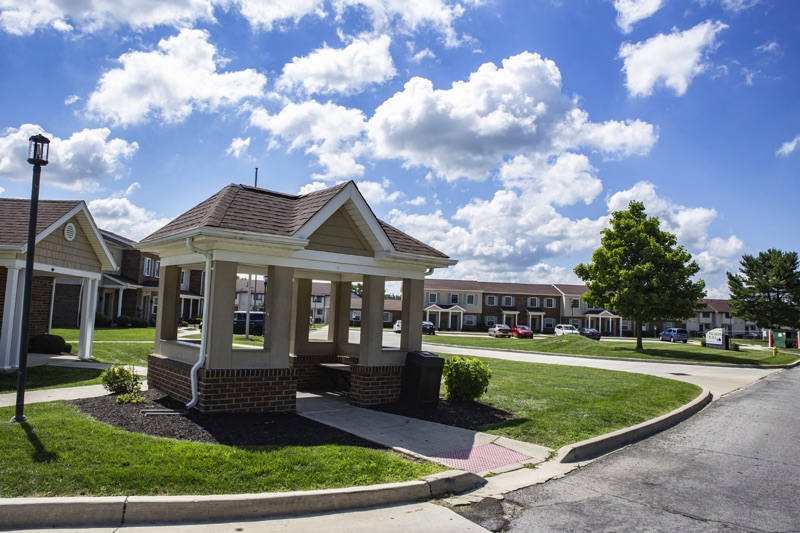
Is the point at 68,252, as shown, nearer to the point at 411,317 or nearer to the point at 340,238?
the point at 340,238

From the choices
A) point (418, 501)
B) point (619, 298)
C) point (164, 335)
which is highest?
point (619, 298)

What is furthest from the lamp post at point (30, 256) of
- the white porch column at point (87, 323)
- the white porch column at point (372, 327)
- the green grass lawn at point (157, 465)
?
the white porch column at point (87, 323)

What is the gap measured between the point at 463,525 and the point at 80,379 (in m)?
11.1

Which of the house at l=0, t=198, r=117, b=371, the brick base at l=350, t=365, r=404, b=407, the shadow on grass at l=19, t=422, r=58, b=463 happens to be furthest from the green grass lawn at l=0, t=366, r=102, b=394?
the brick base at l=350, t=365, r=404, b=407

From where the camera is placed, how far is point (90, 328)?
706 inches

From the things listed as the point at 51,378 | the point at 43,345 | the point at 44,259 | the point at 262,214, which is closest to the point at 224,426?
the point at 262,214

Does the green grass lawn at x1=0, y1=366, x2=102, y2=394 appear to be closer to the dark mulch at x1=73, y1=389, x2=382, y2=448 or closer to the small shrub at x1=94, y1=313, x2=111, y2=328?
the dark mulch at x1=73, y1=389, x2=382, y2=448

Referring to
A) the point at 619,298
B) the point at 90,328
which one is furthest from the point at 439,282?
the point at 90,328

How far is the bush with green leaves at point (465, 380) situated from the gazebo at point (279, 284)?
2.98 ft

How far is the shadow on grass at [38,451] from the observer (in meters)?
5.82

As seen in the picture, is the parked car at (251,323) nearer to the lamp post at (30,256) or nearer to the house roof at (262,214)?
the house roof at (262,214)

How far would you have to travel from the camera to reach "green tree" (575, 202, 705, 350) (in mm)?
32750

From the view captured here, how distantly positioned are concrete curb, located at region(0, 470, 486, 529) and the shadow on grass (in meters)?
1.06

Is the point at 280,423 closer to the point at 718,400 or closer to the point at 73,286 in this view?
the point at 718,400
